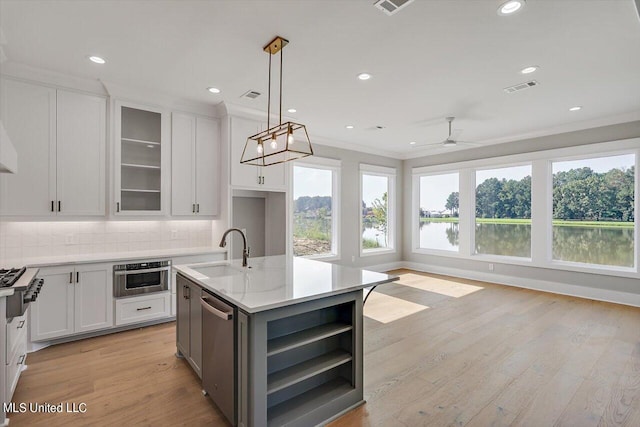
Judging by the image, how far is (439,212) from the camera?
23.7ft

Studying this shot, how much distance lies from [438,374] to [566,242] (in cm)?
425

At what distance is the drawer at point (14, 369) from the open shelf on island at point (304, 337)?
1828mm

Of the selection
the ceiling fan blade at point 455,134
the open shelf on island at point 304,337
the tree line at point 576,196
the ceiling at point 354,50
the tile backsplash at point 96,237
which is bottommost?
the open shelf on island at point 304,337

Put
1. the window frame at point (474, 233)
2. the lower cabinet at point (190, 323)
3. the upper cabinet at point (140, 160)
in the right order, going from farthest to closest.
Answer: the window frame at point (474, 233), the upper cabinet at point (140, 160), the lower cabinet at point (190, 323)

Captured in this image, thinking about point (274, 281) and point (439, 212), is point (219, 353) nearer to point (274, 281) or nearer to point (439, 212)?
point (274, 281)

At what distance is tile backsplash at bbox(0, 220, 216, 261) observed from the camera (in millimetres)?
3488

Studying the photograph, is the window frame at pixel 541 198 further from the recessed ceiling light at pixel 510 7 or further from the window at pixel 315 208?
the recessed ceiling light at pixel 510 7

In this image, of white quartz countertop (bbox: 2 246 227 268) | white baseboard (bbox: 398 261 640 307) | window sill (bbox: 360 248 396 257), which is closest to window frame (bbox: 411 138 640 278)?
white baseboard (bbox: 398 261 640 307)

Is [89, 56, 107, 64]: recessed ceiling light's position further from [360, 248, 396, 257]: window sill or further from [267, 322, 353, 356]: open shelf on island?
[360, 248, 396, 257]: window sill

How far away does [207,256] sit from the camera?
423 cm

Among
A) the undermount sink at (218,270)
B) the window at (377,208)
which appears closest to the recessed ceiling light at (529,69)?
the undermount sink at (218,270)

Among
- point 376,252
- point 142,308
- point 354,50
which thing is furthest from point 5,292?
point 376,252

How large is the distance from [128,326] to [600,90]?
6.18 m

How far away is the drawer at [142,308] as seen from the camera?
364 centimetres
